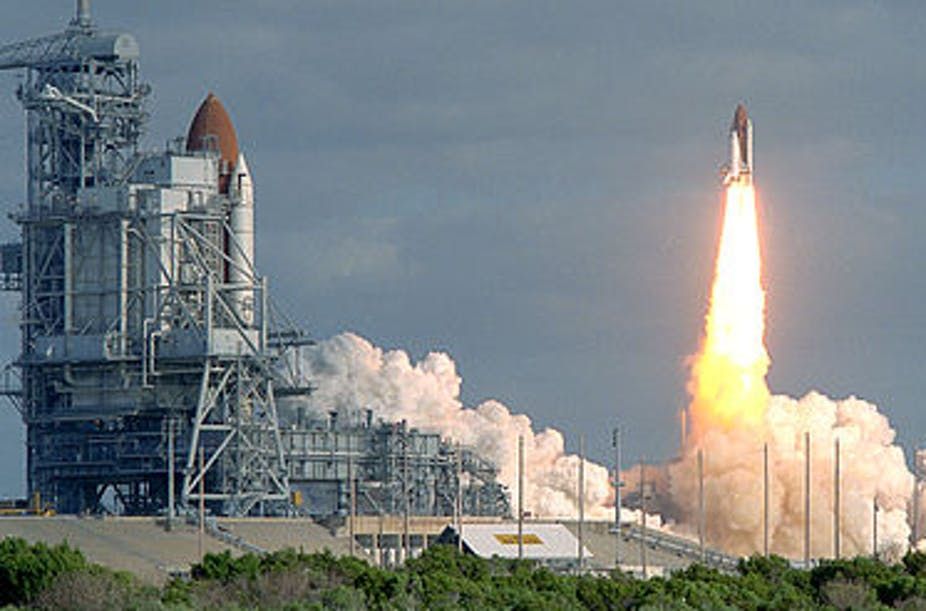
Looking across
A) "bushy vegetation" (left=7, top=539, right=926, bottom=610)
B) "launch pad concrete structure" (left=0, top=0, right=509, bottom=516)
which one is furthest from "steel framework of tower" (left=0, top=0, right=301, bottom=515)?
"bushy vegetation" (left=7, top=539, right=926, bottom=610)

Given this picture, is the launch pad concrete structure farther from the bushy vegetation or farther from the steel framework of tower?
the bushy vegetation

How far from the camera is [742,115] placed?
176 meters

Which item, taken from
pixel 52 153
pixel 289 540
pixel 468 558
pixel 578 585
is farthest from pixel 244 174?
pixel 578 585

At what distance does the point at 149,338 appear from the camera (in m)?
166

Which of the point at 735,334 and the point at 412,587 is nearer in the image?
the point at 412,587

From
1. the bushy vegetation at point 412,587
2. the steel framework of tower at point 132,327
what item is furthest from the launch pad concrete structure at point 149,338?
the bushy vegetation at point 412,587

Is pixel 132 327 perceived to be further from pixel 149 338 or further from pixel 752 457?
pixel 752 457

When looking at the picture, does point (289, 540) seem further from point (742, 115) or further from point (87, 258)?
point (742, 115)

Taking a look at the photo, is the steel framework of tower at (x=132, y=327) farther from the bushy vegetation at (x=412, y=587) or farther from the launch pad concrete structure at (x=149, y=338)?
the bushy vegetation at (x=412, y=587)

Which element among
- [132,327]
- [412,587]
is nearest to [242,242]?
[132,327]

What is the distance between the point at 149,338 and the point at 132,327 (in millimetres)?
2439

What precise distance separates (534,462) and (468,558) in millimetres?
54055

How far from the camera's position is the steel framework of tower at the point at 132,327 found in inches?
6526

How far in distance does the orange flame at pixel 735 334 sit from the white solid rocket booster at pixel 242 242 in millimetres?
25124
